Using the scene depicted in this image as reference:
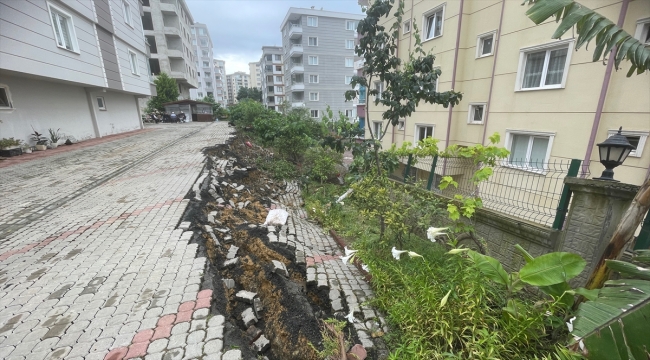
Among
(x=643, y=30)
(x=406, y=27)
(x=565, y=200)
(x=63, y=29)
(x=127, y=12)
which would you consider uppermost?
(x=127, y=12)

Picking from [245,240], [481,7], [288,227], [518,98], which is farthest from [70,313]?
[481,7]

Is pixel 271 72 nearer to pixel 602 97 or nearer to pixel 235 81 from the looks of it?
pixel 602 97

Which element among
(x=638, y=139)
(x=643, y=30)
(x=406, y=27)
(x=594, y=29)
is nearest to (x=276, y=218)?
(x=594, y=29)

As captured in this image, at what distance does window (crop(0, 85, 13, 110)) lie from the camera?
8.63 m

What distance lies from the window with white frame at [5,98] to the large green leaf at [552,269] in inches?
589

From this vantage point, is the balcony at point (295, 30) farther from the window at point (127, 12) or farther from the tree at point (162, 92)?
the window at point (127, 12)

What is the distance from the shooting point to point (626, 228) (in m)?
1.88

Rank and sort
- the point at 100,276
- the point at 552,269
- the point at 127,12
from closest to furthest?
the point at 552,269, the point at 100,276, the point at 127,12

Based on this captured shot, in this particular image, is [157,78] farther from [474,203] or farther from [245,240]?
[474,203]

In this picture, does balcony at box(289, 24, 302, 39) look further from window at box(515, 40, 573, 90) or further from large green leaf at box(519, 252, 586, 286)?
large green leaf at box(519, 252, 586, 286)

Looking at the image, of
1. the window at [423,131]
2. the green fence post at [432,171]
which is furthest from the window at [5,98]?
the window at [423,131]

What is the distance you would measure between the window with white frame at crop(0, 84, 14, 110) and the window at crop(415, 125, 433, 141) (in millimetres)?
16353

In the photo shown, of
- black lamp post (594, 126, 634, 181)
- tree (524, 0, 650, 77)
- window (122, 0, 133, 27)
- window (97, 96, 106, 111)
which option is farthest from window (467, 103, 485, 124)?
window (122, 0, 133, 27)

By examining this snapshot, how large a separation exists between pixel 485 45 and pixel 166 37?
3515cm
